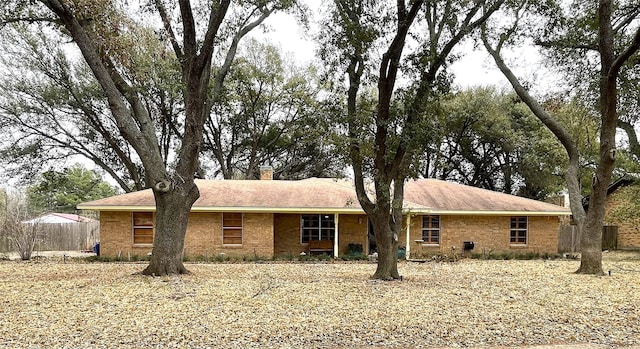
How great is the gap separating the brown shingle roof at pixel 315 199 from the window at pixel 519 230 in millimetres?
681

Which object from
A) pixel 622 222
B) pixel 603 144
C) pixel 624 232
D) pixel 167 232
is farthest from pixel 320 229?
pixel 624 232

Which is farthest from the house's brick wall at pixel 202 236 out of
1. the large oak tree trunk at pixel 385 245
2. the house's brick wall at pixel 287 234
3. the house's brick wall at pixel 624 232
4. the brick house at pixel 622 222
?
the house's brick wall at pixel 624 232

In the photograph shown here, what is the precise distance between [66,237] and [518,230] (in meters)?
21.8

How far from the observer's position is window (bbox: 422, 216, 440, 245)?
21.9 m

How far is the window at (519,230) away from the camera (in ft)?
74.2

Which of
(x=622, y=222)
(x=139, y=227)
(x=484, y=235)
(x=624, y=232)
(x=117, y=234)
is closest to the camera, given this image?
(x=117, y=234)

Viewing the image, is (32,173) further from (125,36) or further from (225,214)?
(125,36)

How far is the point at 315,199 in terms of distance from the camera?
21000mm

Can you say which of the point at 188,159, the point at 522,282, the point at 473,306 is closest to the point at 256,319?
the point at 473,306

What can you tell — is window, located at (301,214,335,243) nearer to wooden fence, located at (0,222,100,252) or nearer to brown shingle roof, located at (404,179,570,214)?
brown shingle roof, located at (404,179,570,214)

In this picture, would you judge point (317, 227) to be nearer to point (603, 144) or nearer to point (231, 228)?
point (231, 228)

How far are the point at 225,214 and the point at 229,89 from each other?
11502 millimetres

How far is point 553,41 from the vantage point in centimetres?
1628

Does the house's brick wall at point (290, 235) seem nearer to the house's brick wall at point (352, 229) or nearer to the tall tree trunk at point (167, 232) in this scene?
the house's brick wall at point (352, 229)
